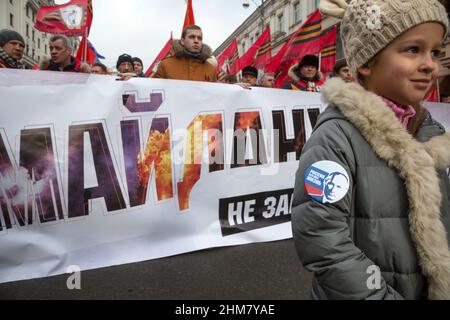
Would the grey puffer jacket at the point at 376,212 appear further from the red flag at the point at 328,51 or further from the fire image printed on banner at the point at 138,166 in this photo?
the red flag at the point at 328,51

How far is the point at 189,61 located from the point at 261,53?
4.07 metres

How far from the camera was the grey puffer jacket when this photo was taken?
1041 mm

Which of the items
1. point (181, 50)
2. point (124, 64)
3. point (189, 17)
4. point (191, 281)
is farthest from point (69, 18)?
point (191, 281)

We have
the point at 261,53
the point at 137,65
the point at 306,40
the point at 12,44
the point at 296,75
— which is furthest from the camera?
the point at 261,53

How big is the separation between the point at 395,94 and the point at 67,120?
2.73 meters

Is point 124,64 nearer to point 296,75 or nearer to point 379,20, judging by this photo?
point 296,75

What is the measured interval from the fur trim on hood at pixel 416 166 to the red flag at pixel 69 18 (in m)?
5.74

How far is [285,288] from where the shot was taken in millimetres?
2713

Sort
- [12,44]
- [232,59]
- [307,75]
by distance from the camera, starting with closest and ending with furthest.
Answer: [12,44] < [307,75] < [232,59]

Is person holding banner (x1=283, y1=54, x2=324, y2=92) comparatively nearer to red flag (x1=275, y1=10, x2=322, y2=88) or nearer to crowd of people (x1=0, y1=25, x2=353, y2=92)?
crowd of people (x1=0, y1=25, x2=353, y2=92)

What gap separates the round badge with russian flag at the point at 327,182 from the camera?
104 centimetres

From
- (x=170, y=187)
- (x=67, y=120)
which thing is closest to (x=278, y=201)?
(x=170, y=187)

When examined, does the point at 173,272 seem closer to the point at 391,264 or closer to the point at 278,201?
the point at 278,201

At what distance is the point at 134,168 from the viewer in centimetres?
333
